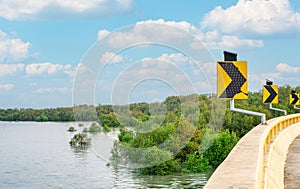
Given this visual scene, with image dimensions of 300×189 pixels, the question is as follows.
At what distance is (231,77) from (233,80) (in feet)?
0.34

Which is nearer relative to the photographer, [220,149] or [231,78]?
[231,78]

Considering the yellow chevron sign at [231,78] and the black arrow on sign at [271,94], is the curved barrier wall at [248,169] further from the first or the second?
the black arrow on sign at [271,94]

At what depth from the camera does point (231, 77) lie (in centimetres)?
1215

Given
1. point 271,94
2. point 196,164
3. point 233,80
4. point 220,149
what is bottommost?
point 196,164

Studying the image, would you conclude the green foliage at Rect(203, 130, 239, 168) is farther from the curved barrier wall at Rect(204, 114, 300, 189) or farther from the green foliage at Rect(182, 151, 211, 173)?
the curved barrier wall at Rect(204, 114, 300, 189)

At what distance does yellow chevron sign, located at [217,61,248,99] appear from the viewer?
1207cm

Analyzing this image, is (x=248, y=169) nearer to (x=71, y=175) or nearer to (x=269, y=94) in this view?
(x=269, y=94)

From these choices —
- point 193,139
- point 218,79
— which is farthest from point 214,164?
point 218,79

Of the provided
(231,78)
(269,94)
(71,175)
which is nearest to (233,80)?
(231,78)

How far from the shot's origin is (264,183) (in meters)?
7.18

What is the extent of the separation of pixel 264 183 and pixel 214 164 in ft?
234

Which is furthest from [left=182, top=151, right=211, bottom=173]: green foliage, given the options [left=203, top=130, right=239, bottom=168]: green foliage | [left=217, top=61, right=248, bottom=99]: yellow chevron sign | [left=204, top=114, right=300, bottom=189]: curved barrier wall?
[left=217, top=61, right=248, bottom=99]: yellow chevron sign

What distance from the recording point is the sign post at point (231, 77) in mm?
12078

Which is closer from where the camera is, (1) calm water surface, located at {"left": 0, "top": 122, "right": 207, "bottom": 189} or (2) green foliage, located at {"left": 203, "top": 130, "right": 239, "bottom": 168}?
(1) calm water surface, located at {"left": 0, "top": 122, "right": 207, "bottom": 189}
